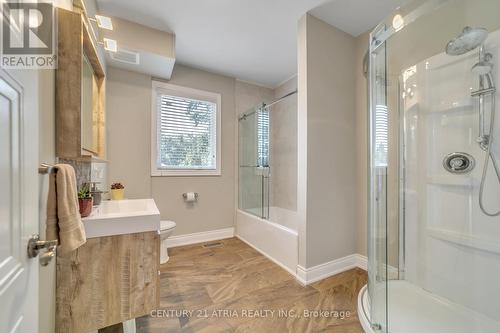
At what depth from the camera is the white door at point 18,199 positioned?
1.83 feet

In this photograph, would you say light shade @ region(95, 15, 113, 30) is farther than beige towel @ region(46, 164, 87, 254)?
Yes

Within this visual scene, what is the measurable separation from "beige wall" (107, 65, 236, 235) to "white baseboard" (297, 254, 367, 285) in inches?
62.2

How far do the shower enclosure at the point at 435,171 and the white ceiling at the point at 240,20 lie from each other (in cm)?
58

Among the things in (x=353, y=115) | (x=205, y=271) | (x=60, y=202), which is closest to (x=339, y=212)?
(x=353, y=115)

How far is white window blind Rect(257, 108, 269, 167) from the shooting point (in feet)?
10.9

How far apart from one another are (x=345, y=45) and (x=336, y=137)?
3.42 ft

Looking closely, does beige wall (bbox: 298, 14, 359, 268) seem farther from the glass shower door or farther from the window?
the window

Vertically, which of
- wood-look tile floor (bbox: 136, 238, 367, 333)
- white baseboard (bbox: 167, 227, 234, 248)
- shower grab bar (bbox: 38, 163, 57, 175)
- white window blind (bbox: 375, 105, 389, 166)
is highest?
white window blind (bbox: 375, 105, 389, 166)

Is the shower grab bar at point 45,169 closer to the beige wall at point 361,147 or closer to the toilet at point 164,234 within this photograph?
the toilet at point 164,234

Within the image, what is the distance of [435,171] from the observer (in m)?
1.74

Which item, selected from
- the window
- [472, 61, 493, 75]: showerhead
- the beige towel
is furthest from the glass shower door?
the beige towel

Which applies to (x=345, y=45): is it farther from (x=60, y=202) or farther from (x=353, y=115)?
(x=60, y=202)

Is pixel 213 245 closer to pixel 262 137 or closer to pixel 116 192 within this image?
pixel 116 192

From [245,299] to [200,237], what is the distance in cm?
150
